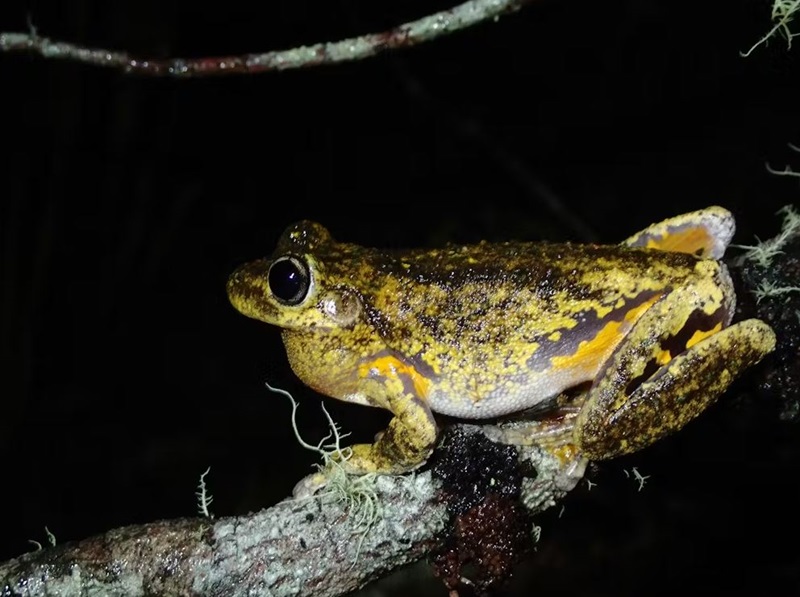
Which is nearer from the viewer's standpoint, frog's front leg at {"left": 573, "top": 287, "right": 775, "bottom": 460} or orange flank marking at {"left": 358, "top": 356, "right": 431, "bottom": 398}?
frog's front leg at {"left": 573, "top": 287, "right": 775, "bottom": 460}

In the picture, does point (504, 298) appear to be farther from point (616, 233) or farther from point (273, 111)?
point (273, 111)

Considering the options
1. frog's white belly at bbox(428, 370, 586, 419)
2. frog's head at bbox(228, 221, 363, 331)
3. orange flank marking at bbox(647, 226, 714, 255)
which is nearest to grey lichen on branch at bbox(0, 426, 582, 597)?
frog's white belly at bbox(428, 370, 586, 419)

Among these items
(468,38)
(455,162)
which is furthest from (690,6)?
(455,162)

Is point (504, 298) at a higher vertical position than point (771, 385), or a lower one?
higher

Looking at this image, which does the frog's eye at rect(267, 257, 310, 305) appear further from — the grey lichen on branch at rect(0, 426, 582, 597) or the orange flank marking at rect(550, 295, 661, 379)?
the orange flank marking at rect(550, 295, 661, 379)

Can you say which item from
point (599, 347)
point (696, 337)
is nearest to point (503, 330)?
point (599, 347)

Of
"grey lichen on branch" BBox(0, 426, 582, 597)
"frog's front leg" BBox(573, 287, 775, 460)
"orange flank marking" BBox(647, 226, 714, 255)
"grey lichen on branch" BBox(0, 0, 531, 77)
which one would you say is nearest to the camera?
"grey lichen on branch" BBox(0, 426, 582, 597)

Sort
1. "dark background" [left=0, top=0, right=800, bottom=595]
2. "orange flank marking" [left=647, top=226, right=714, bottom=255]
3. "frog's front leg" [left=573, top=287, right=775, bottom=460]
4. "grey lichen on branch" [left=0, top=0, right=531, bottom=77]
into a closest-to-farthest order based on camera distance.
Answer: "frog's front leg" [left=573, top=287, right=775, bottom=460] → "grey lichen on branch" [left=0, top=0, right=531, bottom=77] → "orange flank marking" [left=647, top=226, right=714, bottom=255] → "dark background" [left=0, top=0, right=800, bottom=595]
